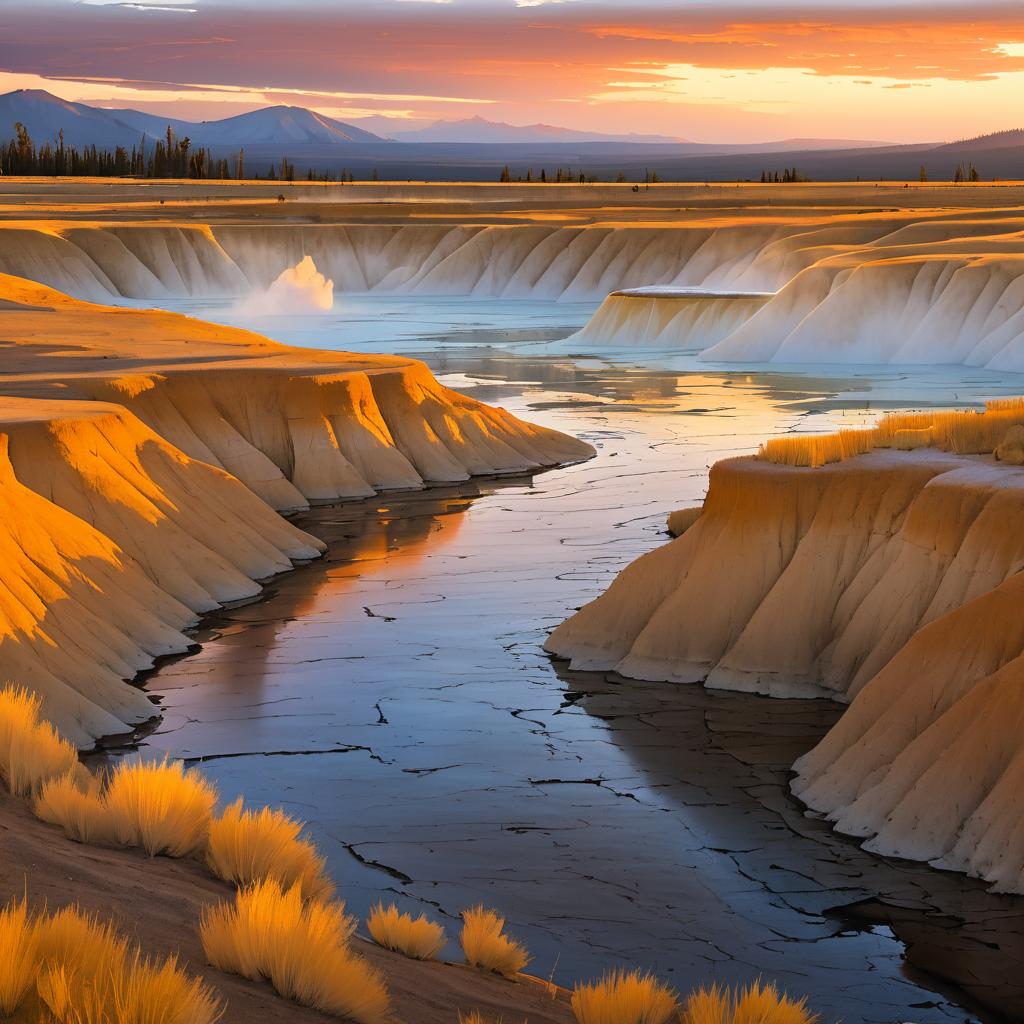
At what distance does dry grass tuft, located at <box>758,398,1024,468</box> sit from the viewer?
20.2 metres

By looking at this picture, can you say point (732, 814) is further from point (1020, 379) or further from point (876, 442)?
point (1020, 379)

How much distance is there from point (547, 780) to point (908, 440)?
6.58 m

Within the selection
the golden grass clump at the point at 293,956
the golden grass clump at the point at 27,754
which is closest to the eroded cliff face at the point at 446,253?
the golden grass clump at the point at 27,754

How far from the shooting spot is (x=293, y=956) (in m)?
7.88

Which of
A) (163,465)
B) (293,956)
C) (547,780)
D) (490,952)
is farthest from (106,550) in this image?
(293,956)

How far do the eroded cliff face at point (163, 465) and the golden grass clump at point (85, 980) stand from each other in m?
10.7

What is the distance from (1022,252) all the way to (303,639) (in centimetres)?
5006

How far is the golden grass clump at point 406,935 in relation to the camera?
32.2 ft

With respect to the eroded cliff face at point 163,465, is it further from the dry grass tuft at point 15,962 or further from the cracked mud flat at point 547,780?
the dry grass tuft at point 15,962

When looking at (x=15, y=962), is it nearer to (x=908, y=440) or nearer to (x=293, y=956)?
(x=293, y=956)

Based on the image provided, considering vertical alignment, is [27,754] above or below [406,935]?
above

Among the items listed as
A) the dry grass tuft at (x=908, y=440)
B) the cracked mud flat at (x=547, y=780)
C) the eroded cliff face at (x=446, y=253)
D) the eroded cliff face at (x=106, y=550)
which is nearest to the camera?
the cracked mud flat at (x=547, y=780)

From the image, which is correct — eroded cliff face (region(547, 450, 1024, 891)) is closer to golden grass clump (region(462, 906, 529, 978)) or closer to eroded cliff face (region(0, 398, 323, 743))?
golden grass clump (region(462, 906, 529, 978))

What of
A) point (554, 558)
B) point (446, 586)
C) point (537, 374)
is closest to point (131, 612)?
point (446, 586)
